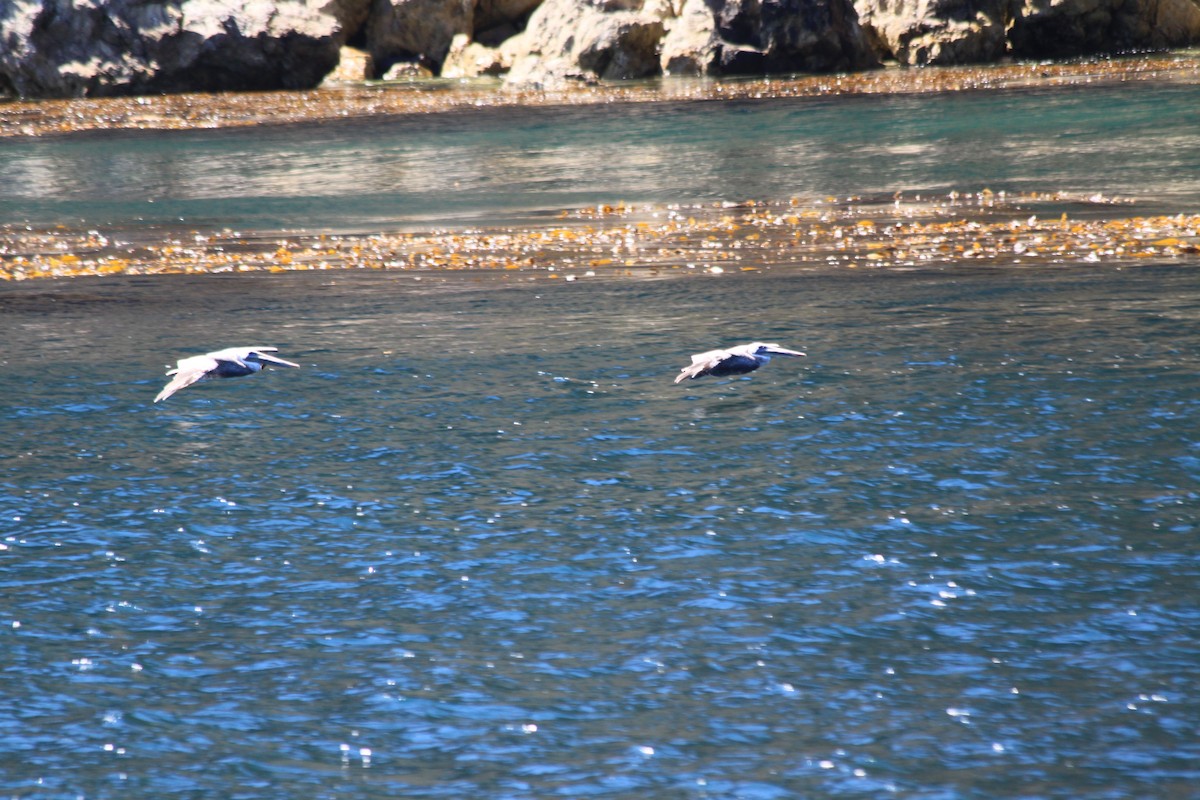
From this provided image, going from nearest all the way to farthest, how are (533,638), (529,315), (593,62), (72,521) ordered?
(533,638)
(72,521)
(529,315)
(593,62)

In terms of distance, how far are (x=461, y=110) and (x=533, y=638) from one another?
1326 inches

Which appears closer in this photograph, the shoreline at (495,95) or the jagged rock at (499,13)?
the shoreline at (495,95)

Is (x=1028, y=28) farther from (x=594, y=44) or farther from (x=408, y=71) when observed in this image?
(x=408, y=71)

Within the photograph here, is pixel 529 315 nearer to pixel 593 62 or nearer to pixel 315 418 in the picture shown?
pixel 315 418

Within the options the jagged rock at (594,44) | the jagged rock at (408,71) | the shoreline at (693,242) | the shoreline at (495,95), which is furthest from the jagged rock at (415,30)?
the shoreline at (693,242)

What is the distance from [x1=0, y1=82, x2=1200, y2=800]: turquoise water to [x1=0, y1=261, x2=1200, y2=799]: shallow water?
0.03 meters

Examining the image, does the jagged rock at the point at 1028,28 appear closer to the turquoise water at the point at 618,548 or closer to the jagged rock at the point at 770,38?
the jagged rock at the point at 770,38

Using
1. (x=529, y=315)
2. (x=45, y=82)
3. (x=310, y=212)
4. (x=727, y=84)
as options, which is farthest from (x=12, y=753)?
(x=45, y=82)

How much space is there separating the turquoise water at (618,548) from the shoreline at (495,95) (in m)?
24.3

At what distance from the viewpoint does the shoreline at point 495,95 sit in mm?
39188

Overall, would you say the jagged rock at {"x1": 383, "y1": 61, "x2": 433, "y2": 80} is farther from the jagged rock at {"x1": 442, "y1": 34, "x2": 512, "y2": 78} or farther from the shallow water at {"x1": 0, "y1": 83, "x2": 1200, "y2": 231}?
the shallow water at {"x1": 0, "y1": 83, "x2": 1200, "y2": 231}

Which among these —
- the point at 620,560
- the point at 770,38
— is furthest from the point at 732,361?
the point at 770,38

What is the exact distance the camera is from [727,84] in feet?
141

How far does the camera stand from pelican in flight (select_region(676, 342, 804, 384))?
1216 cm
